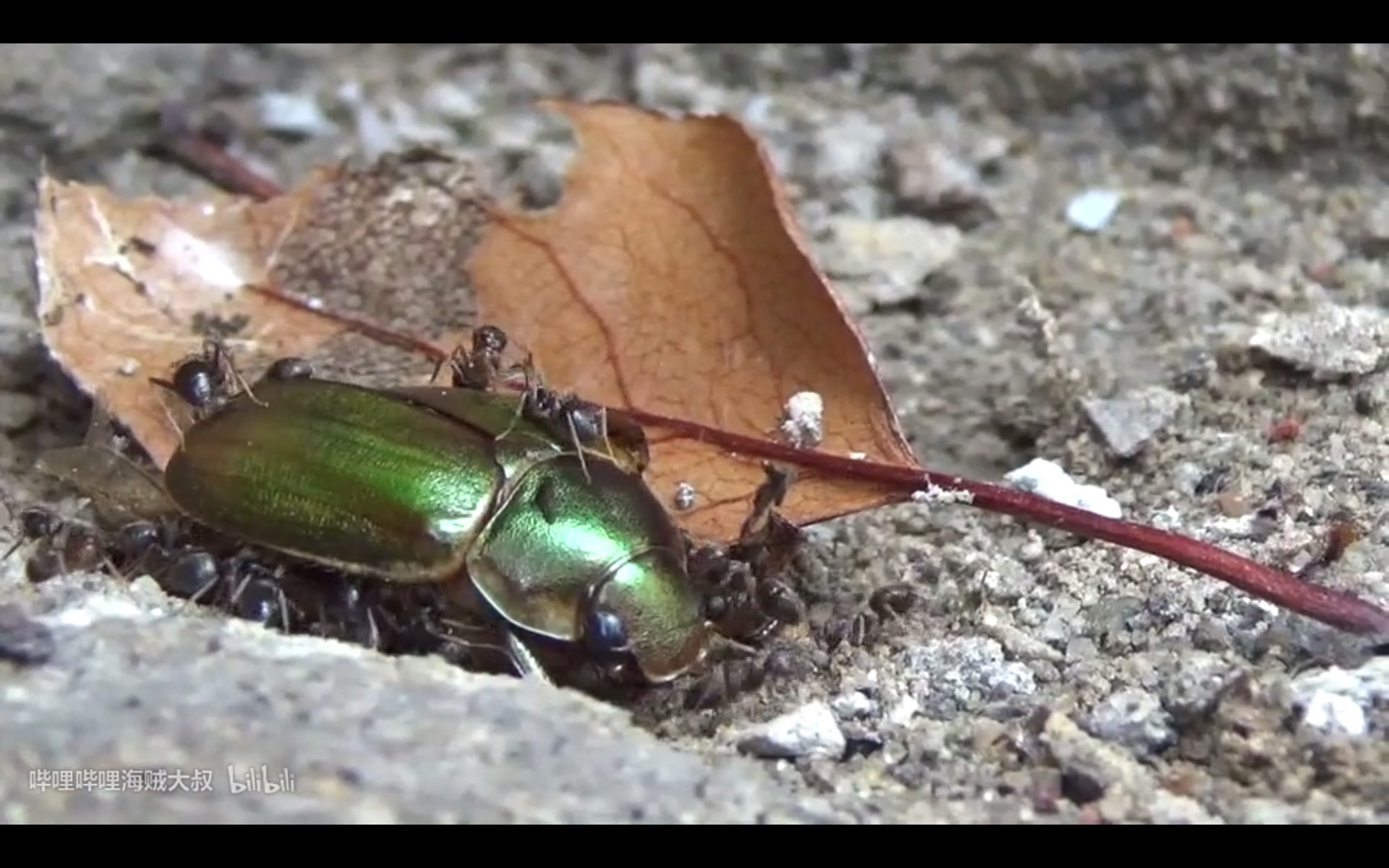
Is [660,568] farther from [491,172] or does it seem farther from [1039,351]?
[491,172]

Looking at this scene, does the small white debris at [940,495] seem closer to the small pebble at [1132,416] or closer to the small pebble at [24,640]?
the small pebble at [1132,416]

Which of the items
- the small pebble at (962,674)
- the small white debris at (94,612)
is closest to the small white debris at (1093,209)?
the small pebble at (962,674)

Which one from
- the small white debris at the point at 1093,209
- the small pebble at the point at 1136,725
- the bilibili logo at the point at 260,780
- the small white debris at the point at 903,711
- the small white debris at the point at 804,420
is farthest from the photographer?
the small white debris at the point at 1093,209

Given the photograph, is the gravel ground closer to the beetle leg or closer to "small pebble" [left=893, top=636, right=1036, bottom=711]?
"small pebble" [left=893, top=636, right=1036, bottom=711]

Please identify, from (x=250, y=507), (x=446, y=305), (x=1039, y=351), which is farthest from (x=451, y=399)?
(x=1039, y=351)

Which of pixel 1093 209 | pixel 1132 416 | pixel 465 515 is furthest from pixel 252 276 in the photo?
pixel 1093 209

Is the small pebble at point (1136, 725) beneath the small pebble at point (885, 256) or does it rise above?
above

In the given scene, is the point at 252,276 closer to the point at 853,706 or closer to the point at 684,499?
the point at 684,499
